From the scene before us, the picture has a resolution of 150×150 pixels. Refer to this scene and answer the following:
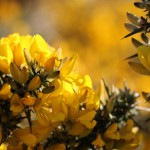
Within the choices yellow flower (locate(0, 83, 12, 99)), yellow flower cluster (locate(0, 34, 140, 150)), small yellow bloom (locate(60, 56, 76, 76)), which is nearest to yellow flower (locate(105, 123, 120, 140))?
yellow flower cluster (locate(0, 34, 140, 150))

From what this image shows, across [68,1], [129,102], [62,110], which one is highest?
[62,110]

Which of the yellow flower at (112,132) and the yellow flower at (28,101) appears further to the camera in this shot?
the yellow flower at (112,132)

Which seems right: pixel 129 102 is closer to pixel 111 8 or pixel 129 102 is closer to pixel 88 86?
pixel 88 86

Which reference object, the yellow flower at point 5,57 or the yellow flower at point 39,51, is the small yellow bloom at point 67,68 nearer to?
the yellow flower at point 39,51

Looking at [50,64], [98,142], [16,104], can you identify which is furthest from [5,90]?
[98,142]

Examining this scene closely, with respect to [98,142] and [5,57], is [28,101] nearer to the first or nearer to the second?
[5,57]

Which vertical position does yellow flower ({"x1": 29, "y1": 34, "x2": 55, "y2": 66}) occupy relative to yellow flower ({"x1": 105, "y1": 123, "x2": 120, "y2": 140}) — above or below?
above

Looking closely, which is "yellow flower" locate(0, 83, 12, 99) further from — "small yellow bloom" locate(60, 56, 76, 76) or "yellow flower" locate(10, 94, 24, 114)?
"small yellow bloom" locate(60, 56, 76, 76)

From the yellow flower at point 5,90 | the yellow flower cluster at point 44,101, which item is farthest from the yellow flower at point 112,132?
the yellow flower at point 5,90

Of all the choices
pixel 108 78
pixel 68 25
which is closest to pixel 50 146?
pixel 108 78
